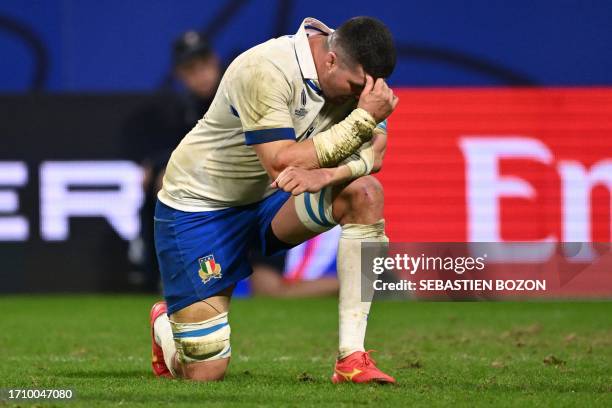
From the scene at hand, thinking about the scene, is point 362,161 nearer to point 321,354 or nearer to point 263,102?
point 263,102

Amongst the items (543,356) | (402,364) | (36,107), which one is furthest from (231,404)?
(36,107)

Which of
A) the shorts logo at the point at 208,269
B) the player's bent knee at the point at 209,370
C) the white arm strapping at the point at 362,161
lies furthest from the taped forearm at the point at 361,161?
the player's bent knee at the point at 209,370

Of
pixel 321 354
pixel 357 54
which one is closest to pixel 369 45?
pixel 357 54

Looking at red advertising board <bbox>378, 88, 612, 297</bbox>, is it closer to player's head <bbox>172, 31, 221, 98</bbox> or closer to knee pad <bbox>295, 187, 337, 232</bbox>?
player's head <bbox>172, 31, 221, 98</bbox>

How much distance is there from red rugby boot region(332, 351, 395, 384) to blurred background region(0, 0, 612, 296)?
6010mm

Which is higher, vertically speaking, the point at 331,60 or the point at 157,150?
the point at 331,60

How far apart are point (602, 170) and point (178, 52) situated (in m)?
4.07

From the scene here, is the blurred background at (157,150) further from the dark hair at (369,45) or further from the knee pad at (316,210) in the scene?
the dark hair at (369,45)

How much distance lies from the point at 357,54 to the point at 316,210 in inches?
33.2

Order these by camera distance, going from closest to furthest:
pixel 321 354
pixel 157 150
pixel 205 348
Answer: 1. pixel 205 348
2. pixel 321 354
3. pixel 157 150

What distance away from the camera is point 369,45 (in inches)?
209

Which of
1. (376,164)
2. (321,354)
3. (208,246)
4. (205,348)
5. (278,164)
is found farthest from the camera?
(321,354)

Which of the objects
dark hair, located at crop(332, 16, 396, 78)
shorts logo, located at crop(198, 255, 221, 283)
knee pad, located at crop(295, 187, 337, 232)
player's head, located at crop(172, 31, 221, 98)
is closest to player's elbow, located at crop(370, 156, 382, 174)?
Result: knee pad, located at crop(295, 187, 337, 232)

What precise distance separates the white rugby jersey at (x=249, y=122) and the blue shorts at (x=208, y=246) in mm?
55
